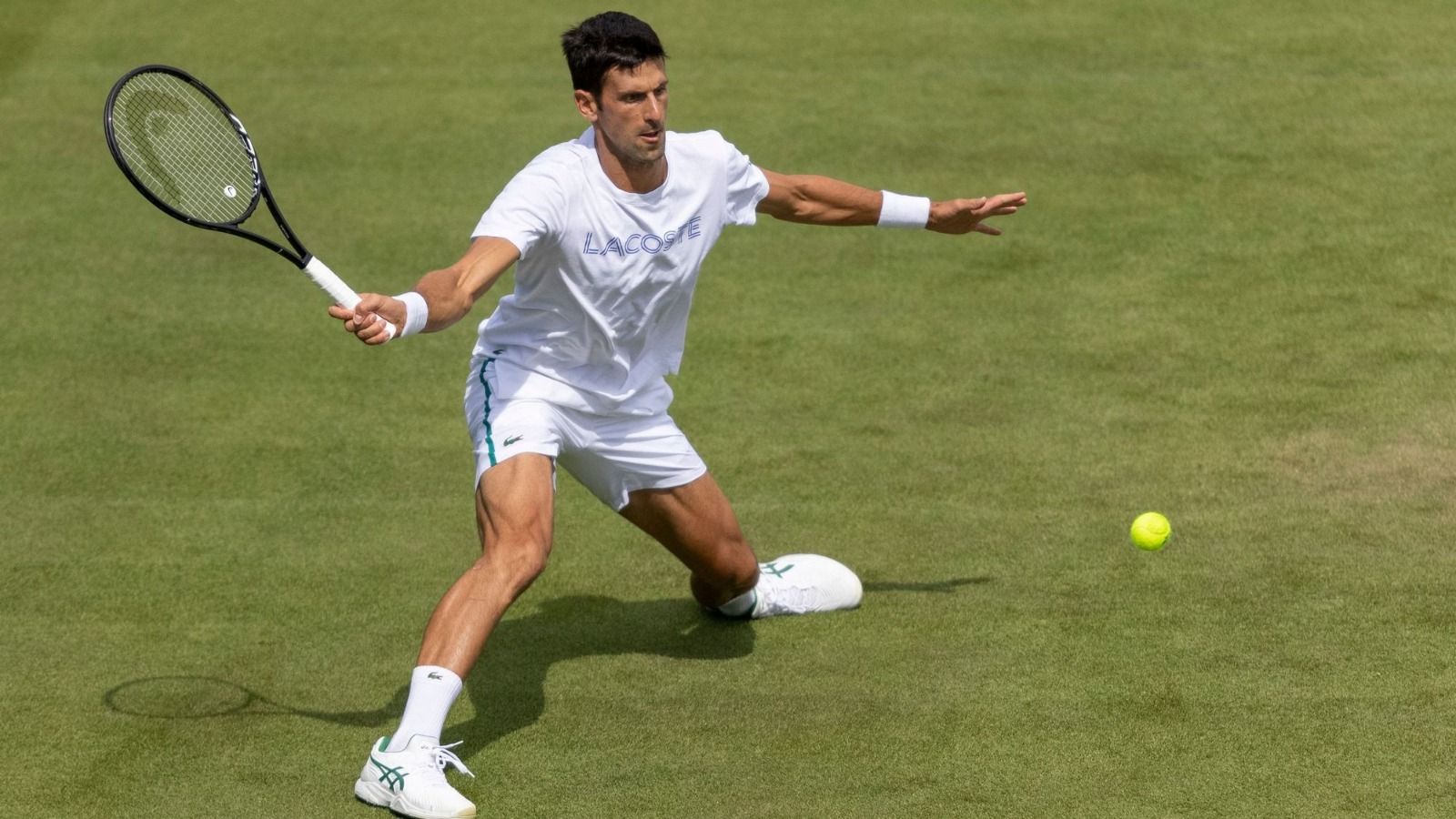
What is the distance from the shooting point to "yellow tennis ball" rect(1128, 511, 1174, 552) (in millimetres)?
7652

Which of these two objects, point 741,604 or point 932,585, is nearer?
point 741,604

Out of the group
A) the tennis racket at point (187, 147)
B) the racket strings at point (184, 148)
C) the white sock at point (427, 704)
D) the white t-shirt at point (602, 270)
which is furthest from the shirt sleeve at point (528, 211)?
the white sock at point (427, 704)

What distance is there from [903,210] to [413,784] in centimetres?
305

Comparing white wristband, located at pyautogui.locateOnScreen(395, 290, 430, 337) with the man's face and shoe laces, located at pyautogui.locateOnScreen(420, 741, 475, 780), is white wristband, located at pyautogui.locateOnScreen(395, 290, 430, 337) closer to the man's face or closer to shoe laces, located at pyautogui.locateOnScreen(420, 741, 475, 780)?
the man's face

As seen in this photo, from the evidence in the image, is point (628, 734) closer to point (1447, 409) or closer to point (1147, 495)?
point (1147, 495)

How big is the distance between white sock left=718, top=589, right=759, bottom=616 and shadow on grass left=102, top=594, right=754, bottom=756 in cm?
6

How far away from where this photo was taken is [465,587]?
6.14 metres

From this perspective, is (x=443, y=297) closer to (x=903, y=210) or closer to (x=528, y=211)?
(x=528, y=211)

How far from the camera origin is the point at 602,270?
6523mm

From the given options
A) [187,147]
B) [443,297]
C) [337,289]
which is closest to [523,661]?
[443,297]

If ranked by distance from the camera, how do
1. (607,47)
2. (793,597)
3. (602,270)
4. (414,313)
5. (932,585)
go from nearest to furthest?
(414,313) < (607,47) < (602,270) < (793,597) < (932,585)

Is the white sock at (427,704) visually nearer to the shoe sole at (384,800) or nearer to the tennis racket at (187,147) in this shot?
the shoe sole at (384,800)

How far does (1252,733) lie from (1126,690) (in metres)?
0.50

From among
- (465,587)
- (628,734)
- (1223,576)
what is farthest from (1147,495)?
(465,587)
